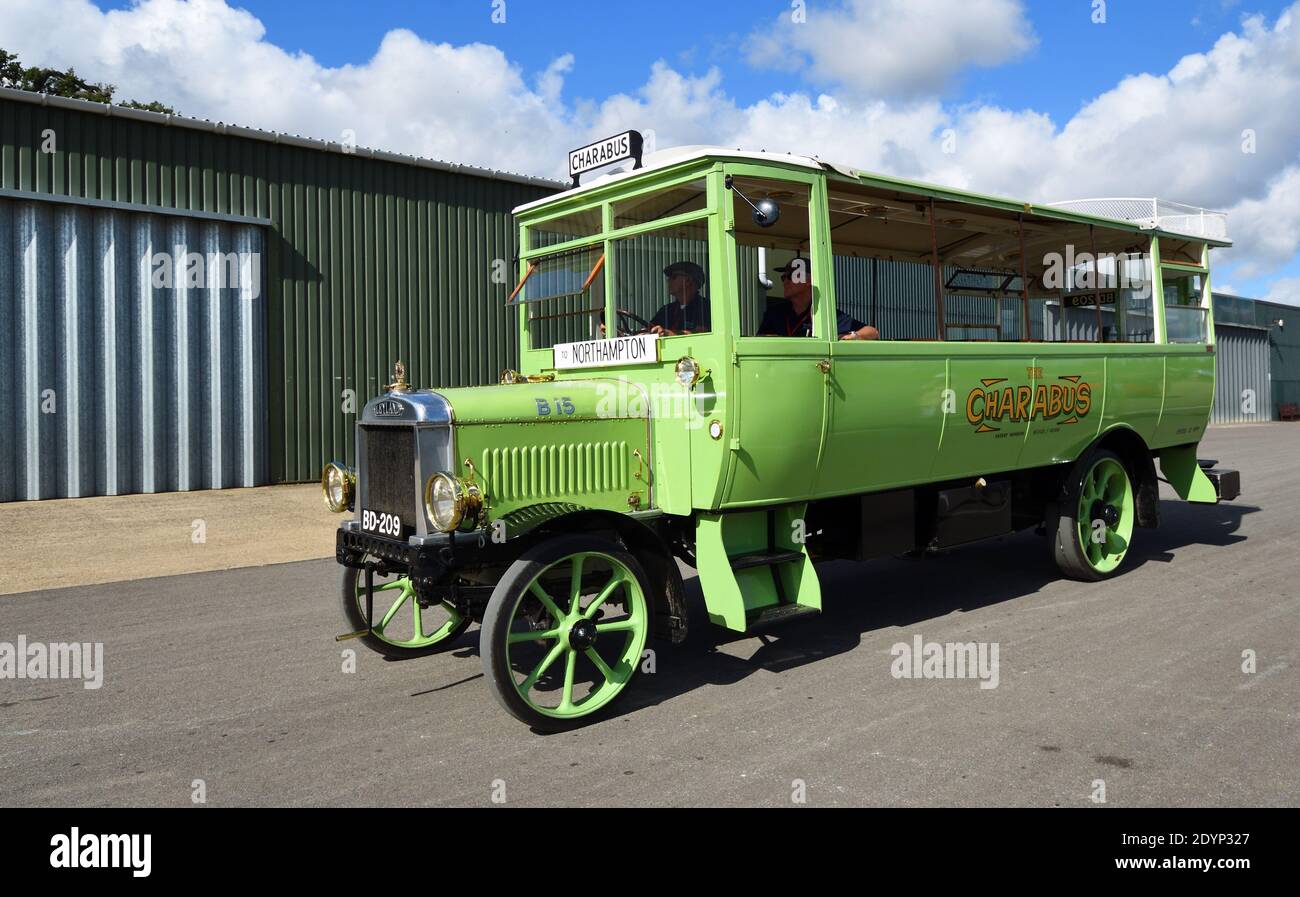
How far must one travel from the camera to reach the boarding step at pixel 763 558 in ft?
17.7

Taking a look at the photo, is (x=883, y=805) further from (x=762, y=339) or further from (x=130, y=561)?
(x=130, y=561)

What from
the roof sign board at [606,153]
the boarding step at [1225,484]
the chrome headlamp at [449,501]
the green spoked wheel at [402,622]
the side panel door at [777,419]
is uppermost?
the roof sign board at [606,153]

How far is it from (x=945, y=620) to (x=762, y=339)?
2.58 metres

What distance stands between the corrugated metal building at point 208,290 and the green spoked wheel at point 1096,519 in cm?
1026

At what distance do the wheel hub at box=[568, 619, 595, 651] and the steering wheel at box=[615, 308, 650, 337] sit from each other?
6.07ft

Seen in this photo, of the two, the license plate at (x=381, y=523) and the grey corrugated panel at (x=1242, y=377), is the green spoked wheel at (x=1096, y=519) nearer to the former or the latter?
the license plate at (x=381, y=523)

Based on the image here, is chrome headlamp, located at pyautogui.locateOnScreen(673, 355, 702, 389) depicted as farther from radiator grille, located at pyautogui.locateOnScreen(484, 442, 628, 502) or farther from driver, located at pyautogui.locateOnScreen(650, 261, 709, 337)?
radiator grille, located at pyautogui.locateOnScreen(484, 442, 628, 502)

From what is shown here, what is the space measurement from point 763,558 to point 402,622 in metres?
2.58

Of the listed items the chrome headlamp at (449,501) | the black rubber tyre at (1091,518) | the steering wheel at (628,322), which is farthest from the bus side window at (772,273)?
the black rubber tyre at (1091,518)

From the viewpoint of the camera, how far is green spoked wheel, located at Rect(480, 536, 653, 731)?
14.6 feet

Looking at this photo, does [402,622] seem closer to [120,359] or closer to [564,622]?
[564,622]

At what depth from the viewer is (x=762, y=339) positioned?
529 centimetres

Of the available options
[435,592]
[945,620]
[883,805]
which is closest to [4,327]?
[435,592]
